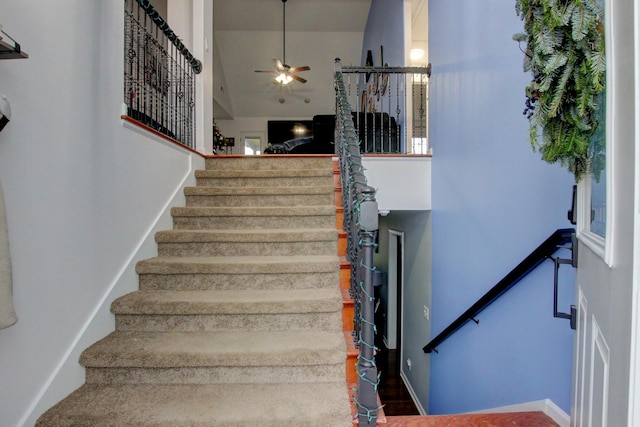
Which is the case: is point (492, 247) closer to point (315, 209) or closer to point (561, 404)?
point (561, 404)

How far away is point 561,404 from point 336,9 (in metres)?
8.65

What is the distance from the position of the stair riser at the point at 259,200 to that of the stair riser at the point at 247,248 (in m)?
0.61

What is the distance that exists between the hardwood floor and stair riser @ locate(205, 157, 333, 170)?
2.54 metres

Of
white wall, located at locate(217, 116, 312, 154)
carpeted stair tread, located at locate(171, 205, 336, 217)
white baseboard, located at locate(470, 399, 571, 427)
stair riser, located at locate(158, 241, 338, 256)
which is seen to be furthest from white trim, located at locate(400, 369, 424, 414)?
white wall, located at locate(217, 116, 312, 154)

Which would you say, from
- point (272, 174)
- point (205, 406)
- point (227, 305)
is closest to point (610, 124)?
point (205, 406)

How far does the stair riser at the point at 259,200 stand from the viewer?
3.21 metres

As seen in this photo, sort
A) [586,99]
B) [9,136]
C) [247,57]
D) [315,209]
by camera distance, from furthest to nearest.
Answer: [247,57], [315,209], [9,136], [586,99]

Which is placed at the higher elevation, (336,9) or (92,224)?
(336,9)

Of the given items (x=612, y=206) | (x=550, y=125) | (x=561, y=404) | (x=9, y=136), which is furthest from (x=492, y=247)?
(x=9, y=136)

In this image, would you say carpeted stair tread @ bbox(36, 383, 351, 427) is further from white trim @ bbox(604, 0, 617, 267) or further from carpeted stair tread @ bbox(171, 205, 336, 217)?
carpeted stair tread @ bbox(171, 205, 336, 217)

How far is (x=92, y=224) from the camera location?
191 cm

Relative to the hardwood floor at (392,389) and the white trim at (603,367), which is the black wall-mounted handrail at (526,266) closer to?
the white trim at (603,367)

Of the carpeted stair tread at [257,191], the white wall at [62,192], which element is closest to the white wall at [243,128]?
the carpeted stair tread at [257,191]

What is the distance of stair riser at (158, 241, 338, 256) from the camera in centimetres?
266
